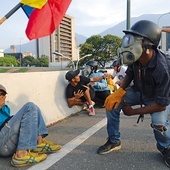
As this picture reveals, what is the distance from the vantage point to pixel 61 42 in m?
123

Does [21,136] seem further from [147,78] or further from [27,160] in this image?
[147,78]

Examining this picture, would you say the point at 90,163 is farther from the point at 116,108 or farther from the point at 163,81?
the point at 163,81

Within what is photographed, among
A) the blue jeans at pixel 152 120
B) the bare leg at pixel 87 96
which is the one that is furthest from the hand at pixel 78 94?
the blue jeans at pixel 152 120

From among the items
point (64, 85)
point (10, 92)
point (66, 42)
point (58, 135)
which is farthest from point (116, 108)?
point (66, 42)

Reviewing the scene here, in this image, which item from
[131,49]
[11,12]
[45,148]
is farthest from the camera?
[11,12]

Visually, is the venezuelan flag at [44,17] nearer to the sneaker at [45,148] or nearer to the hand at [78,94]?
the hand at [78,94]

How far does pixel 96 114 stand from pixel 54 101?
1.18 metres

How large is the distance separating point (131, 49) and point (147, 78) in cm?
38

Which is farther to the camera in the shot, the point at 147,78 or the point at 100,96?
the point at 100,96

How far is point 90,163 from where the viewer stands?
3227 mm

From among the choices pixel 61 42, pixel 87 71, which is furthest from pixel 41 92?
pixel 61 42

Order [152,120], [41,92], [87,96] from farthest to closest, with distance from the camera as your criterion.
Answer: [87,96] < [41,92] < [152,120]

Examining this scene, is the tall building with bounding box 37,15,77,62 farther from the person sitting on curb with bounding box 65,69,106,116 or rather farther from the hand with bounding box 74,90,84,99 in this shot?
the hand with bounding box 74,90,84,99

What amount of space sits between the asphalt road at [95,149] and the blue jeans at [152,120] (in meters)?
0.22
